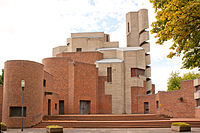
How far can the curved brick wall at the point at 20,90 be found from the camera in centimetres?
2291

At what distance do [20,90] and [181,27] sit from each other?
56.1 ft

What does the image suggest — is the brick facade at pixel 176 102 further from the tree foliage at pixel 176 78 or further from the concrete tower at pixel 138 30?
the tree foliage at pixel 176 78

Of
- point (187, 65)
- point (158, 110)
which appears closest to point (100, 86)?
point (158, 110)

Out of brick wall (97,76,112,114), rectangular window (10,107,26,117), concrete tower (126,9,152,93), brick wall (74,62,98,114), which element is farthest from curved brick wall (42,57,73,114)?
concrete tower (126,9,152,93)

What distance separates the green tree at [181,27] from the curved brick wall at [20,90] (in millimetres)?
14815

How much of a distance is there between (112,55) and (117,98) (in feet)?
31.8

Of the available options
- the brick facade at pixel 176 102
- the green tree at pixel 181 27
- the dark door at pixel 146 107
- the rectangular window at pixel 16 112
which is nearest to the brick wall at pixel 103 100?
the dark door at pixel 146 107

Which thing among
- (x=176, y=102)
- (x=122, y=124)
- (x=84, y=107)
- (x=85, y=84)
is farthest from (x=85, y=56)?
(x=122, y=124)

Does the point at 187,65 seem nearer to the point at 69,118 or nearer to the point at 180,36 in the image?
the point at 180,36

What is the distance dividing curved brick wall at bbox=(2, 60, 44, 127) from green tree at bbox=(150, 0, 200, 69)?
14.8 metres

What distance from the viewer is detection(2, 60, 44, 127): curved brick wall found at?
22.9 m

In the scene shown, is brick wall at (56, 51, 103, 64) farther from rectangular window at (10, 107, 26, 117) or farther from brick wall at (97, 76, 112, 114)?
rectangular window at (10, 107, 26, 117)

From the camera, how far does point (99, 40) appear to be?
52031mm

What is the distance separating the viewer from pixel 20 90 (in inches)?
913
